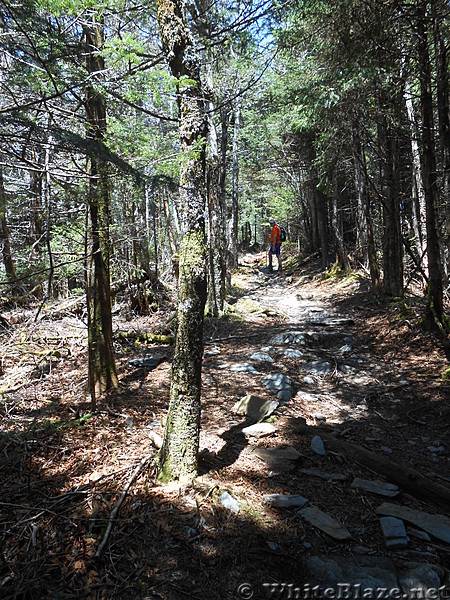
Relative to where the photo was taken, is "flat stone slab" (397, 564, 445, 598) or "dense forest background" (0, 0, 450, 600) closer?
"flat stone slab" (397, 564, 445, 598)

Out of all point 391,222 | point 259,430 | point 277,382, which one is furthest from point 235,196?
point 259,430

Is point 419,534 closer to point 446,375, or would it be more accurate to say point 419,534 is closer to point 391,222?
point 446,375

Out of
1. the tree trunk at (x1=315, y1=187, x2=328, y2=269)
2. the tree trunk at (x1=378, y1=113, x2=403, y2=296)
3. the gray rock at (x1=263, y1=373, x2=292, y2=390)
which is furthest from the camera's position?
the tree trunk at (x1=315, y1=187, x2=328, y2=269)

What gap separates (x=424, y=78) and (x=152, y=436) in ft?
24.8

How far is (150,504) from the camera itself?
288 centimetres

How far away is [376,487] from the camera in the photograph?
135 inches

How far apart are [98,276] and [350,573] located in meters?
4.63

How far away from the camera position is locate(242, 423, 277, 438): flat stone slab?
4.42m

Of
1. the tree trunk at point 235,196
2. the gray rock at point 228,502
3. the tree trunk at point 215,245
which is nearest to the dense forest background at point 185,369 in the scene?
the gray rock at point 228,502

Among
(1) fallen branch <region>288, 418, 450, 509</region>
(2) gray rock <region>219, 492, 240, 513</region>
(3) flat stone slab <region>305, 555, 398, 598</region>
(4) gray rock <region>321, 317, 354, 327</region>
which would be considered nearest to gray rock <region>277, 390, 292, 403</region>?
(1) fallen branch <region>288, 418, 450, 509</region>

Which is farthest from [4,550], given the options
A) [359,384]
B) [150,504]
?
[359,384]

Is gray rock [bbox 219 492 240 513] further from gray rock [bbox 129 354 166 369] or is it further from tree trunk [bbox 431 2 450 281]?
tree trunk [bbox 431 2 450 281]

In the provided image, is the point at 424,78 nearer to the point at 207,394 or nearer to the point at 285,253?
the point at 207,394

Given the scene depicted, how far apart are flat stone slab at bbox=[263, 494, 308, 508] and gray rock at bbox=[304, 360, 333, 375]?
3.76m
